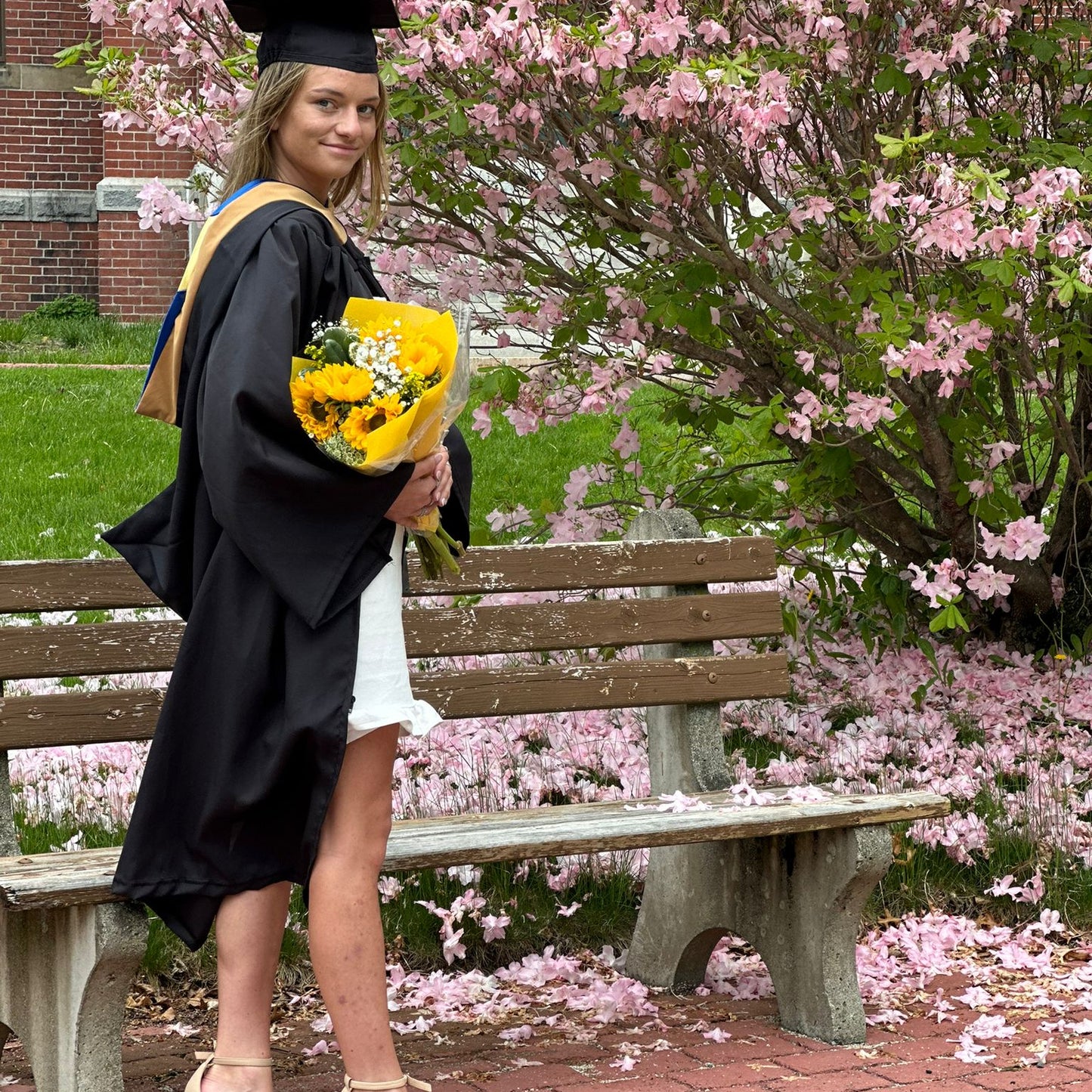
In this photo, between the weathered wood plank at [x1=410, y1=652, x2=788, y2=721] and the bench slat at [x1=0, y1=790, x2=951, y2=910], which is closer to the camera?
the bench slat at [x1=0, y1=790, x2=951, y2=910]

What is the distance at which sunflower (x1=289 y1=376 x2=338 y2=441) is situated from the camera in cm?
268

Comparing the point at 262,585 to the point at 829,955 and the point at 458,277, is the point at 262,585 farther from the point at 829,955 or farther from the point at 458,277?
the point at 458,277

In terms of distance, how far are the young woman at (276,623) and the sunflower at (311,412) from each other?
0.03m

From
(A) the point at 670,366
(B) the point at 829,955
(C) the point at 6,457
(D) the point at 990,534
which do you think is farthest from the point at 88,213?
(B) the point at 829,955

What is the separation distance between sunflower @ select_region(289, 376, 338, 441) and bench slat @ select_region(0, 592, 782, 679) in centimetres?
96

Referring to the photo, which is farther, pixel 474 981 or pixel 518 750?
pixel 518 750

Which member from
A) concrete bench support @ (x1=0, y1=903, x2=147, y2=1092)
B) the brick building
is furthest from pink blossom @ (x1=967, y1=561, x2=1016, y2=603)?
the brick building

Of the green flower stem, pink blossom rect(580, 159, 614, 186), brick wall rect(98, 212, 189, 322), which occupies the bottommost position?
the green flower stem

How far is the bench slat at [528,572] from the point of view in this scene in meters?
3.40

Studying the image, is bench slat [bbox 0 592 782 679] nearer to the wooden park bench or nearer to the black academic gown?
the wooden park bench

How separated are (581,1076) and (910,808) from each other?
91 centimetres

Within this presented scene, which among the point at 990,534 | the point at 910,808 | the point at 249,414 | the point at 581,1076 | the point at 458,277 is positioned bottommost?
the point at 581,1076

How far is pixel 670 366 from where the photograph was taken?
234 inches

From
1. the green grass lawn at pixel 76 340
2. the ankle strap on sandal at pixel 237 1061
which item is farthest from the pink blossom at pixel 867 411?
the green grass lawn at pixel 76 340
